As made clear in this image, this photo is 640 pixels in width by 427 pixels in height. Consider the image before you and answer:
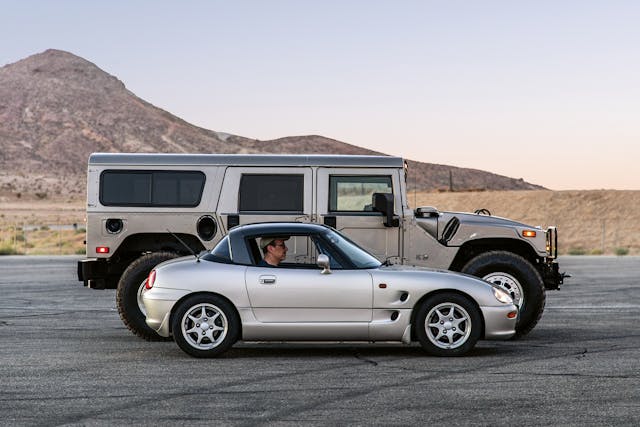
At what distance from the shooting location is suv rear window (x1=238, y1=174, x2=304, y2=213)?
14.6 meters

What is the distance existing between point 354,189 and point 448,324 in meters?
2.91

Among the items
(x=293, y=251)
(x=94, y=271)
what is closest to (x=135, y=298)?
(x=94, y=271)

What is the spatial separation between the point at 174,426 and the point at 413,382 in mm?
2850

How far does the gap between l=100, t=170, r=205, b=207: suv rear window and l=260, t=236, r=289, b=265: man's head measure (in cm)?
221

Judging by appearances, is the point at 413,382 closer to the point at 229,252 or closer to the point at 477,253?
the point at 229,252

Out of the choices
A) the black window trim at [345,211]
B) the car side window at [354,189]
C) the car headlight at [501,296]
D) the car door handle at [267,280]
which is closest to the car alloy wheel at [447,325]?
the car headlight at [501,296]

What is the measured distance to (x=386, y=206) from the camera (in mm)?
14297

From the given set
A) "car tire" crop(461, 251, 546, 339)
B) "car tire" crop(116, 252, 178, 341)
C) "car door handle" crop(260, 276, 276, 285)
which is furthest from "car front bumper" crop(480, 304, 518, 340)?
"car tire" crop(116, 252, 178, 341)

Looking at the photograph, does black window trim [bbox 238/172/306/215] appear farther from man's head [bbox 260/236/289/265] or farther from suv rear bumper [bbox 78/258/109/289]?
suv rear bumper [bbox 78/258/109/289]

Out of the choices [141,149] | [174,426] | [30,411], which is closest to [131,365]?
[30,411]

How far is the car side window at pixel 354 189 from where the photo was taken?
1457 centimetres

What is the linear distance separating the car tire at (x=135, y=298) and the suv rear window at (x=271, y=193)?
1.43m

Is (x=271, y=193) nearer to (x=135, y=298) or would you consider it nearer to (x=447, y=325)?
(x=135, y=298)

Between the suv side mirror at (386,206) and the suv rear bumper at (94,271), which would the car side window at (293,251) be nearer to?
the suv side mirror at (386,206)
